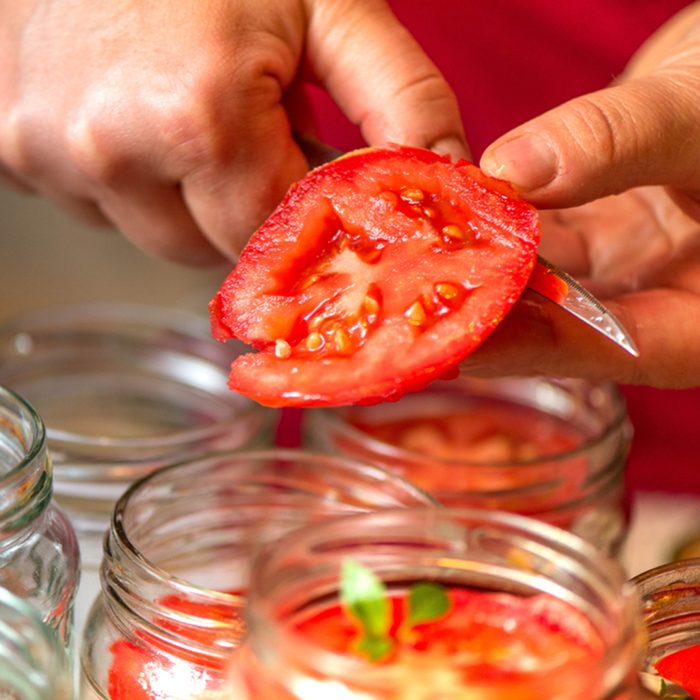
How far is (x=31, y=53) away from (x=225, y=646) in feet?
2.13

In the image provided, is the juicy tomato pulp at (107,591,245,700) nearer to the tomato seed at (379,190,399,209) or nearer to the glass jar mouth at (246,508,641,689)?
the glass jar mouth at (246,508,641,689)

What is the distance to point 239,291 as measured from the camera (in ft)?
2.80

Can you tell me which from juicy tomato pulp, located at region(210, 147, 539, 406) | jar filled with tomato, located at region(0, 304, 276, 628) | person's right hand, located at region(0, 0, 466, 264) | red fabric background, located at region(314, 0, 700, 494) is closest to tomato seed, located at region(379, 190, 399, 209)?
juicy tomato pulp, located at region(210, 147, 539, 406)

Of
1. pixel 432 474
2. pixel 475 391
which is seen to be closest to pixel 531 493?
pixel 432 474

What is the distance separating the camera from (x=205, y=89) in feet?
3.34

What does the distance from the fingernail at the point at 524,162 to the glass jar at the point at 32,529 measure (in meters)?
0.39

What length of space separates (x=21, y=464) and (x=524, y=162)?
42 cm

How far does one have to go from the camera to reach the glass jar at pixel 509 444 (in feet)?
4.01

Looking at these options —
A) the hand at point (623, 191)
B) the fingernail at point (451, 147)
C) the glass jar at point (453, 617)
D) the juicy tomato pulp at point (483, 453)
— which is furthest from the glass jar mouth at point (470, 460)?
the glass jar at point (453, 617)

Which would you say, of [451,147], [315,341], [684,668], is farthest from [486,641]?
[451,147]

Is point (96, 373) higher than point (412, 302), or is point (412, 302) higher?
point (412, 302)

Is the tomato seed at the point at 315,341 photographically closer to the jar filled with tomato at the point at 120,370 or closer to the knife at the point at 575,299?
the knife at the point at 575,299

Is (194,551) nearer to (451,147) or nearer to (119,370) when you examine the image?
(451,147)

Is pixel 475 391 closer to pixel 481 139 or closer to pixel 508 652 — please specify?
pixel 481 139
